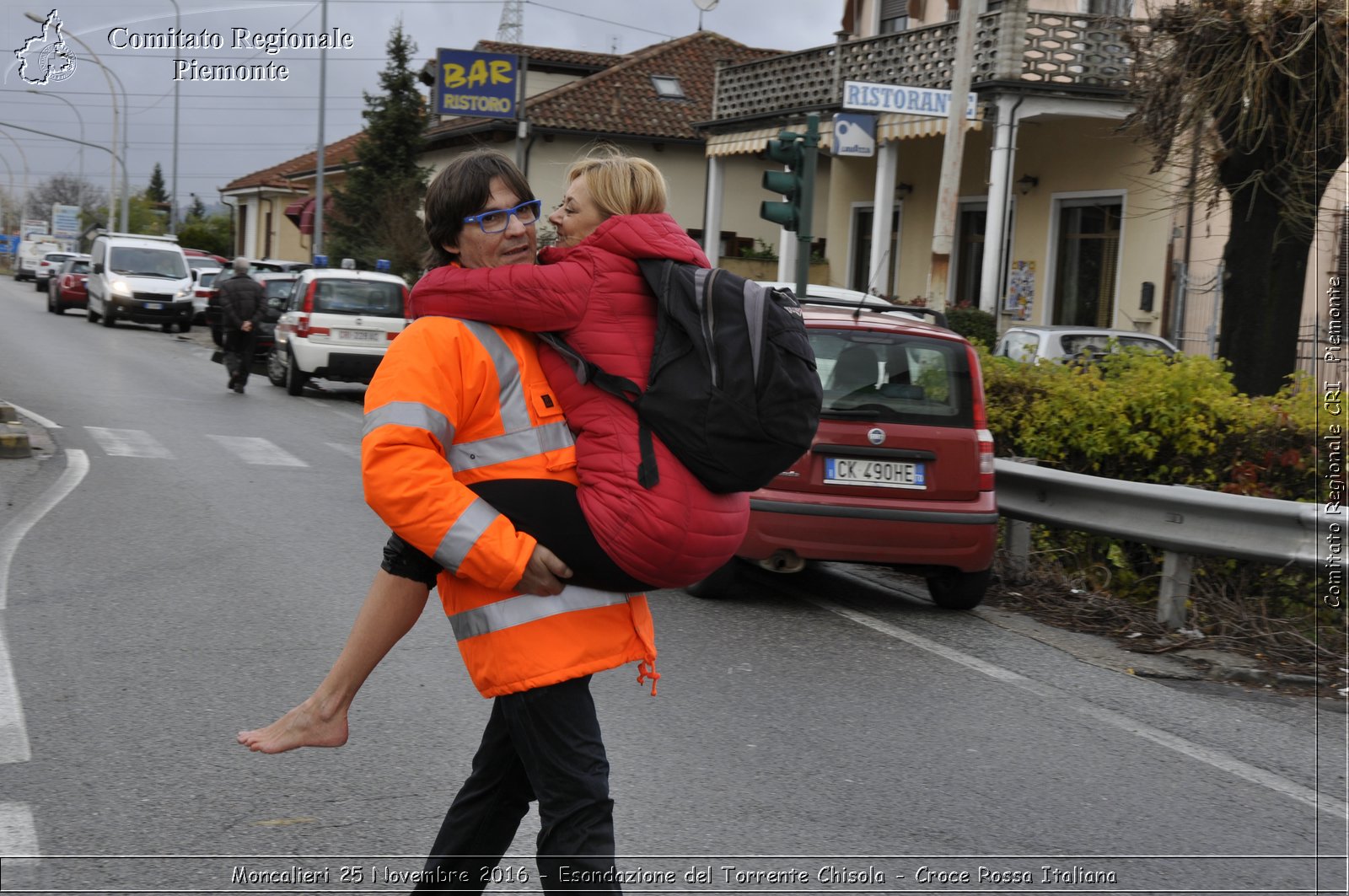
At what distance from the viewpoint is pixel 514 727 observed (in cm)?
302

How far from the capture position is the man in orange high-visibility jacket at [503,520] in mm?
2854

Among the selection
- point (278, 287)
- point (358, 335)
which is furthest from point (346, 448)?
point (278, 287)

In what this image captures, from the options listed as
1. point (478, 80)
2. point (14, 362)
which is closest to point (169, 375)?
point (14, 362)

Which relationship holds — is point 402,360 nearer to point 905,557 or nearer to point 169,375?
point 905,557

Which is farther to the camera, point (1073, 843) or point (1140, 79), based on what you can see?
point (1140, 79)

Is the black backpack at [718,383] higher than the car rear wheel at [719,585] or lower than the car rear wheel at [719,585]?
higher

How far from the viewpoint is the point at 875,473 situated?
25.9 ft

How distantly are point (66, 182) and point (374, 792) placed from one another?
109347mm

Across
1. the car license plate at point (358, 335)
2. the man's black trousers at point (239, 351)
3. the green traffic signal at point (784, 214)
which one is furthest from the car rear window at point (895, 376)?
the man's black trousers at point (239, 351)

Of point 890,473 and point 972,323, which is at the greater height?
point 972,323

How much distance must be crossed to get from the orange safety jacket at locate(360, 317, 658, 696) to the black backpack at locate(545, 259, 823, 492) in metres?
0.17

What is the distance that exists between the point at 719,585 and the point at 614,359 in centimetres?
526

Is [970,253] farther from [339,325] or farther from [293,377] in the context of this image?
[293,377]

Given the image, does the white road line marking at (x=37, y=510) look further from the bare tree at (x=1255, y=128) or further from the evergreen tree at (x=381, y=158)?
the evergreen tree at (x=381, y=158)
